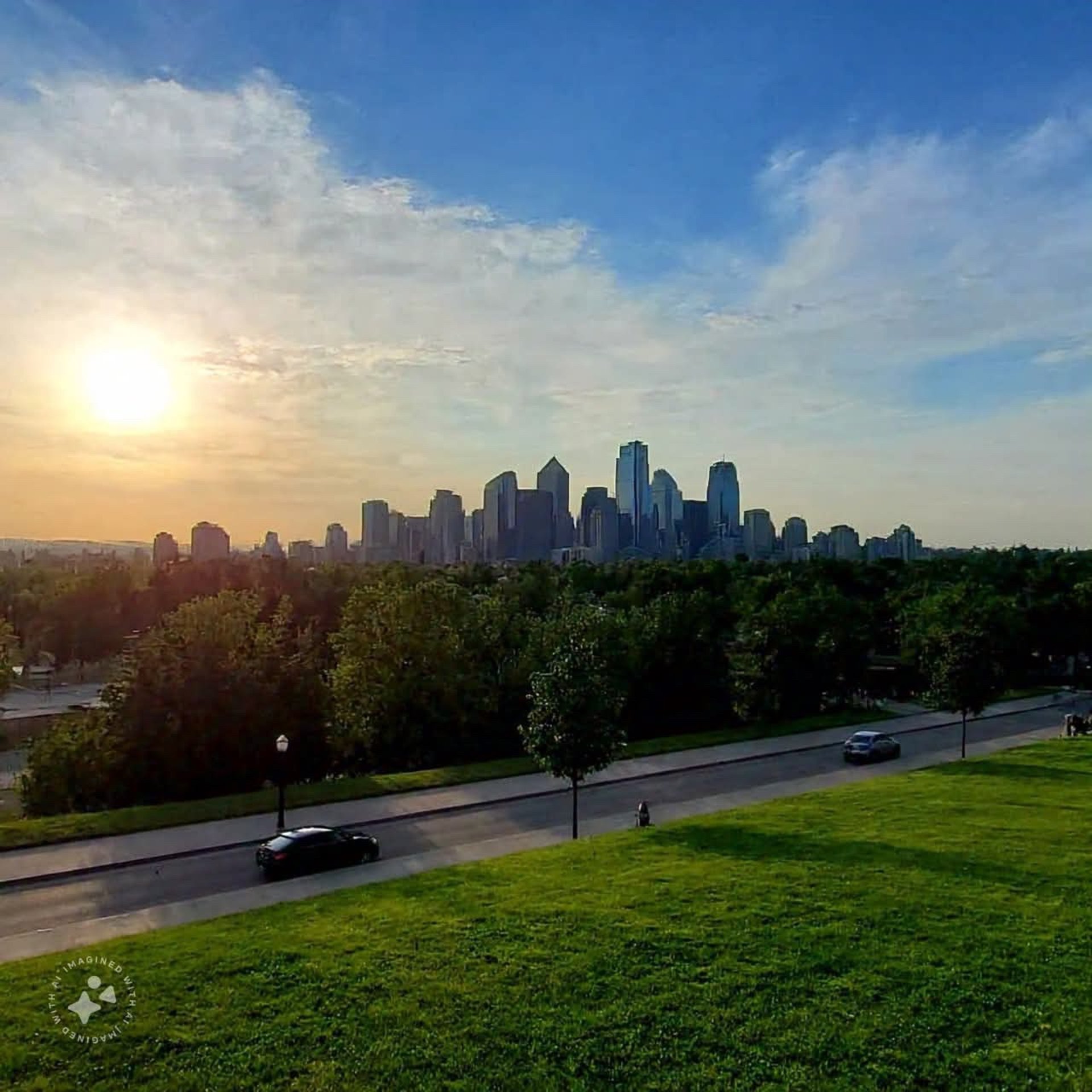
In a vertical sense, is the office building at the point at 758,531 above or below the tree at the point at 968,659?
above

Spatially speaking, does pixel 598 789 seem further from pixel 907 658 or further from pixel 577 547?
pixel 577 547

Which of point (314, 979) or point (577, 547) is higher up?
point (577, 547)

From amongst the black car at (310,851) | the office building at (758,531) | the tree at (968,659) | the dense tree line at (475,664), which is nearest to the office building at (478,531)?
the office building at (758,531)

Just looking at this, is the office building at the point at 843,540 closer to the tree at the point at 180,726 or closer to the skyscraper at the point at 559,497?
the skyscraper at the point at 559,497

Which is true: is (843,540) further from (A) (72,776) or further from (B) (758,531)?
(A) (72,776)

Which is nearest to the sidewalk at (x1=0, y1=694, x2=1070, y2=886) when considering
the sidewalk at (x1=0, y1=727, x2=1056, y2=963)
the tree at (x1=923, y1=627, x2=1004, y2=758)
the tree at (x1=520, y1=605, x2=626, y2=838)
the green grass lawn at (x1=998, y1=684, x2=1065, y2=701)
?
the sidewalk at (x1=0, y1=727, x2=1056, y2=963)

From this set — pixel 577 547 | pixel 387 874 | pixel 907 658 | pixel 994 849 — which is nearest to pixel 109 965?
pixel 387 874

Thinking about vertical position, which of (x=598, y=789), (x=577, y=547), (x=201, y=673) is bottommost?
(x=598, y=789)
